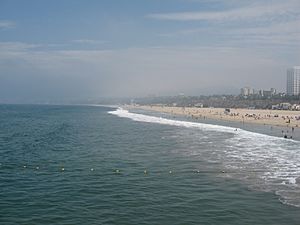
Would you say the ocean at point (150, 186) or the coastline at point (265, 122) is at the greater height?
the coastline at point (265, 122)

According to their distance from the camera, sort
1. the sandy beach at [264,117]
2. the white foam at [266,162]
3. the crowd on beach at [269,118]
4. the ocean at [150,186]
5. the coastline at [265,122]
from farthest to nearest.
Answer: the sandy beach at [264,117]
the crowd on beach at [269,118]
the coastline at [265,122]
the white foam at [266,162]
the ocean at [150,186]

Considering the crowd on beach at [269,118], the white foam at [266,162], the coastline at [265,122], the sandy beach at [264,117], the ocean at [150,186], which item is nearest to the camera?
the ocean at [150,186]

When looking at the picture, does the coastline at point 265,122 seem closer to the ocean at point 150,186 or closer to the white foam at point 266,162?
the white foam at point 266,162

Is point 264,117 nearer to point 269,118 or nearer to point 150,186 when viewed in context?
point 269,118

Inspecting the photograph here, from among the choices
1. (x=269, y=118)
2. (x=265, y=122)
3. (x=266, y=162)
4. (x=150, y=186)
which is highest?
(x=269, y=118)

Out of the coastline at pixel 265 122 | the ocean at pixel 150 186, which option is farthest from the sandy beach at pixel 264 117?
the ocean at pixel 150 186

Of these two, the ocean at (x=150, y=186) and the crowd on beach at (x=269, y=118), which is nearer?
the ocean at (x=150, y=186)

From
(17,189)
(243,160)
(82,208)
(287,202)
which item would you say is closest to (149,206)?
(82,208)

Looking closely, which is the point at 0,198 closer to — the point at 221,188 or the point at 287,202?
the point at 221,188

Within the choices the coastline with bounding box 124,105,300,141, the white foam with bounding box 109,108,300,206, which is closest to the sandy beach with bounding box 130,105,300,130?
the coastline with bounding box 124,105,300,141

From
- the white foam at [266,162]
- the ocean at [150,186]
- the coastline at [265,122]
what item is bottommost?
the ocean at [150,186]

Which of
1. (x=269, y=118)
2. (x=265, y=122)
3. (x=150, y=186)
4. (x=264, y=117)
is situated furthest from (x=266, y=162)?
(x=264, y=117)
